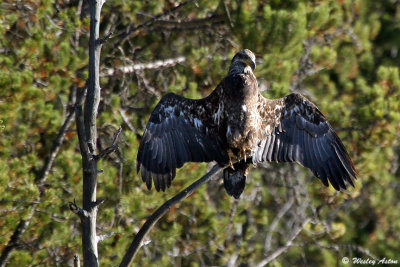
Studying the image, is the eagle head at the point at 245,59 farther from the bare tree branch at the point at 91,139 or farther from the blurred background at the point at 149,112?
the bare tree branch at the point at 91,139

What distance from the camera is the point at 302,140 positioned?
5844 mm

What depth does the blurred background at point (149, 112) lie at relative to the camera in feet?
20.2

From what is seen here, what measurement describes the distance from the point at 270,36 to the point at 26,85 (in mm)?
2632

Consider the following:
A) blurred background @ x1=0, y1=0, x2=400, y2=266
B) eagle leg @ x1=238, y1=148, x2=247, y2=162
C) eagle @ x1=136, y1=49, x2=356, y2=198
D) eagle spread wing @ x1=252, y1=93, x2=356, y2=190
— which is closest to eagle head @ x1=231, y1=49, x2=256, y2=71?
eagle @ x1=136, y1=49, x2=356, y2=198

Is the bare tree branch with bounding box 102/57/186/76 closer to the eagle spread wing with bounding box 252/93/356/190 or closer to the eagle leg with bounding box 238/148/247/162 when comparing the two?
the eagle spread wing with bounding box 252/93/356/190

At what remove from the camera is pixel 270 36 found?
7.20 m

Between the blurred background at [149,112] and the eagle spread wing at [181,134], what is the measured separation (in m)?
0.71

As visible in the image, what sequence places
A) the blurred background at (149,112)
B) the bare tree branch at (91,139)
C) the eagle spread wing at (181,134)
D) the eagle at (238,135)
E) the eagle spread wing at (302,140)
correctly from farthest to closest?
1. the blurred background at (149,112)
2. the eagle spread wing at (302,140)
3. the eagle spread wing at (181,134)
4. the eagle at (238,135)
5. the bare tree branch at (91,139)

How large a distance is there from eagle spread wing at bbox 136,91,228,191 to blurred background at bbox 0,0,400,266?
0.71 m

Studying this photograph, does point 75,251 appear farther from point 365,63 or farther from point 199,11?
point 365,63

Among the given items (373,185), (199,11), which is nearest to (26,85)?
(199,11)

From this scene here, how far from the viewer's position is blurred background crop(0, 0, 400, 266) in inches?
243

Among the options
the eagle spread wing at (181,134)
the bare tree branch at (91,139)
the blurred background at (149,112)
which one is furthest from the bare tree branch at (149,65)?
the bare tree branch at (91,139)

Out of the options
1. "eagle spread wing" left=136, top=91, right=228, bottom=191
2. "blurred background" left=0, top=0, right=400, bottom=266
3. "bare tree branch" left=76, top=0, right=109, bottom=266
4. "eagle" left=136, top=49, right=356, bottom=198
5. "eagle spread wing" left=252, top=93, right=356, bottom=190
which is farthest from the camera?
"blurred background" left=0, top=0, right=400, bottom=266
